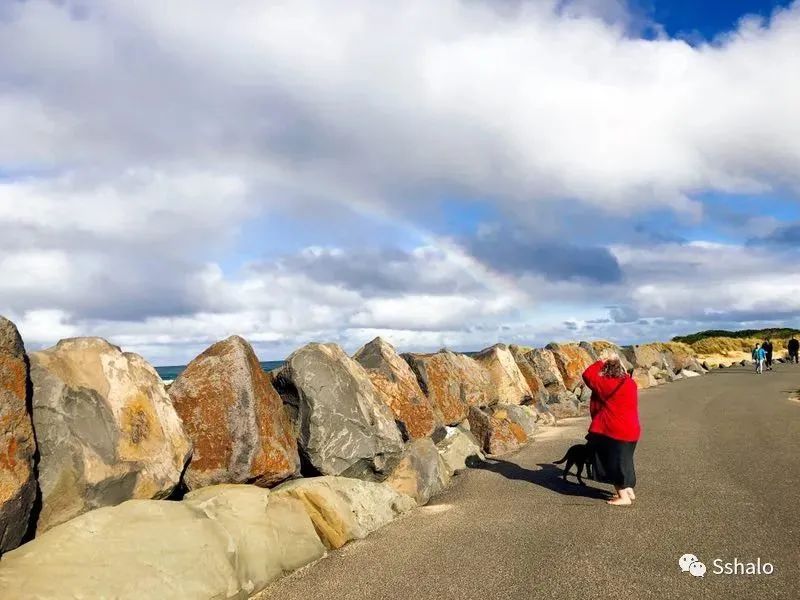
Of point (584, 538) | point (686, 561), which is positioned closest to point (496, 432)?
point (584, 538)

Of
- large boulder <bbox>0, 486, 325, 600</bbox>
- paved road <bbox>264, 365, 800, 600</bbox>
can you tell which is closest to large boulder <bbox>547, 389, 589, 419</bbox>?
paved road <bbox>264, 365, 800, 600</bbox>

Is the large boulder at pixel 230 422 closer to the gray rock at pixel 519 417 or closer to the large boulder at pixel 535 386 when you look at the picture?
the gray rock at pixel 519 417

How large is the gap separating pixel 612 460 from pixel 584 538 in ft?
5.75

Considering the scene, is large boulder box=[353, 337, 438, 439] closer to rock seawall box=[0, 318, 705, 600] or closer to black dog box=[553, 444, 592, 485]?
rock seawall box=[0, 318, 705, 600]

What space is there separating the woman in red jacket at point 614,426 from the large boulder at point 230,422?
12.8 ft

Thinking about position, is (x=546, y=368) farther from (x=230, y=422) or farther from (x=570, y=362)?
(x=230, y=422)

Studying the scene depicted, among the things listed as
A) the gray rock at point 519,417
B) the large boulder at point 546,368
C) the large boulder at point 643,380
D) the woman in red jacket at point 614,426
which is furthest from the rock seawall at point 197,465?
the large boulder at point 643,380

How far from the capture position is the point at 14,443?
16.5ft

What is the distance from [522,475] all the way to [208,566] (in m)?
5.71

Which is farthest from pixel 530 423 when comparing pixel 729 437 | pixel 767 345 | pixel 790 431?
pixel 767 345

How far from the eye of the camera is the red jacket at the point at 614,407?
8156 millimetres

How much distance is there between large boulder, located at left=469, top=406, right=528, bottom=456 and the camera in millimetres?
→ 11758

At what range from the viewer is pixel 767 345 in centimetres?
3691

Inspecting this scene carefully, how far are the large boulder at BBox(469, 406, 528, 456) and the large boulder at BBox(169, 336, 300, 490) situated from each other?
16.3 ft
